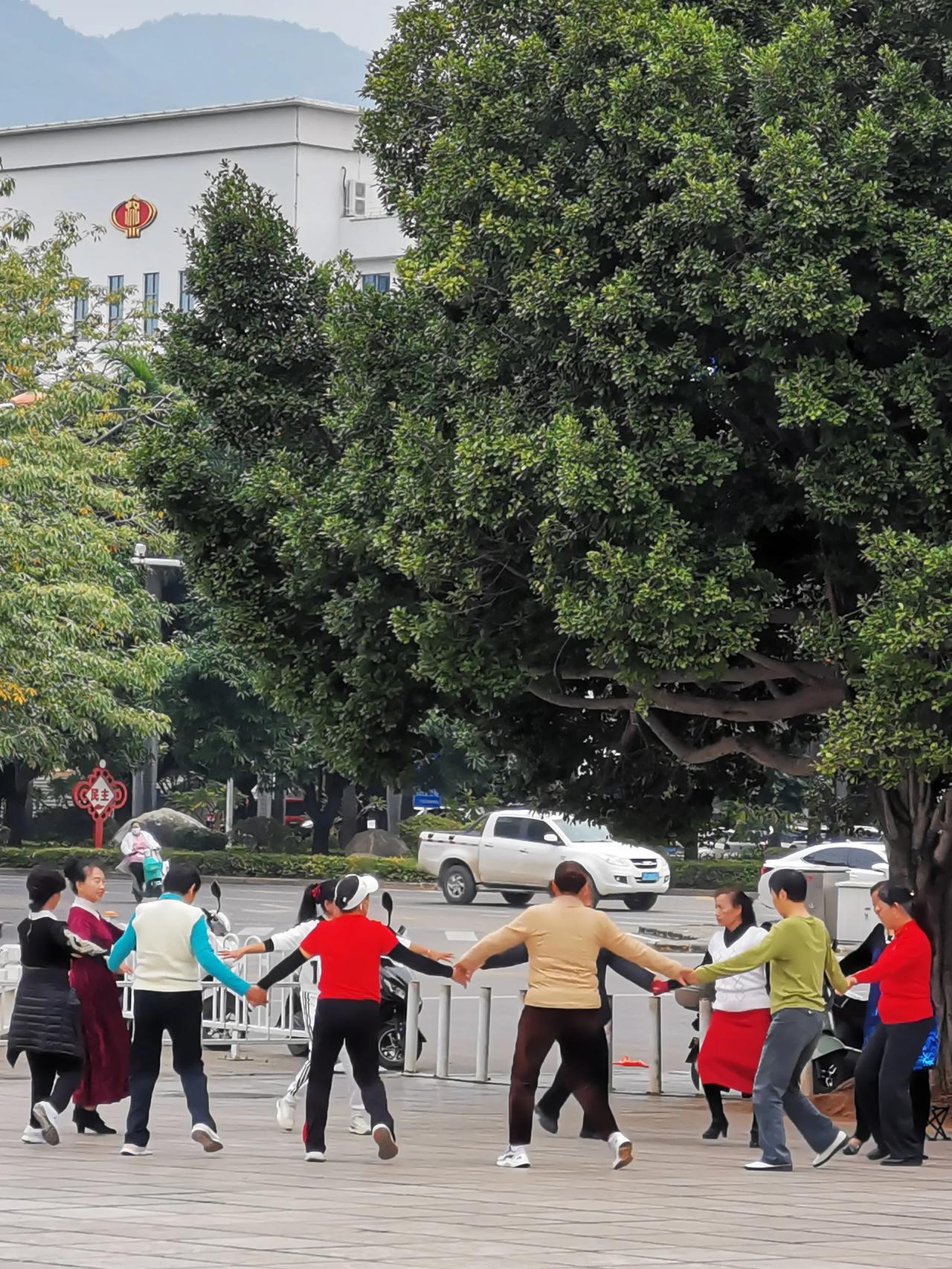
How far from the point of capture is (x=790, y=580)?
14242 millimetres

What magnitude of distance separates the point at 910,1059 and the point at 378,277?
74661mm

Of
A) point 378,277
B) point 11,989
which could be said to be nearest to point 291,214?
point 378,277

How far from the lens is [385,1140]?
10758 millimetres

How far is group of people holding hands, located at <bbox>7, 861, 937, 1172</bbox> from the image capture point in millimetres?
10711

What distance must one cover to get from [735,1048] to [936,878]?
271 cm

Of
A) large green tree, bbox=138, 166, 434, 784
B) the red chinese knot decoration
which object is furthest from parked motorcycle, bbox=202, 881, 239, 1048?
the red chinese knot decoration

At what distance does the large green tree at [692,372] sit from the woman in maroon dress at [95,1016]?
9.02ft

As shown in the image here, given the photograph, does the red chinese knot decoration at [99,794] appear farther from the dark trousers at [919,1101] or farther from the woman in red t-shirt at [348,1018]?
the woman in red t-shirt at [348,1018]

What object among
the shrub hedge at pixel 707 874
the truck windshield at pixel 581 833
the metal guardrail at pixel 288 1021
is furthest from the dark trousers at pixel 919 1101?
the shrub hedge at pixel 707 874

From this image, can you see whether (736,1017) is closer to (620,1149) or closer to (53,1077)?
(620,1149)

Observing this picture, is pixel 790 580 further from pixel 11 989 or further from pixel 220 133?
pixel 220 133

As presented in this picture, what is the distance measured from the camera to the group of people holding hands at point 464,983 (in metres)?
10.7

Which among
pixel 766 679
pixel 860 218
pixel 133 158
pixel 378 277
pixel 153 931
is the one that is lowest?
pixel 153 931

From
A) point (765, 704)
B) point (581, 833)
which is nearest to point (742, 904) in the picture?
point (765, 704)
